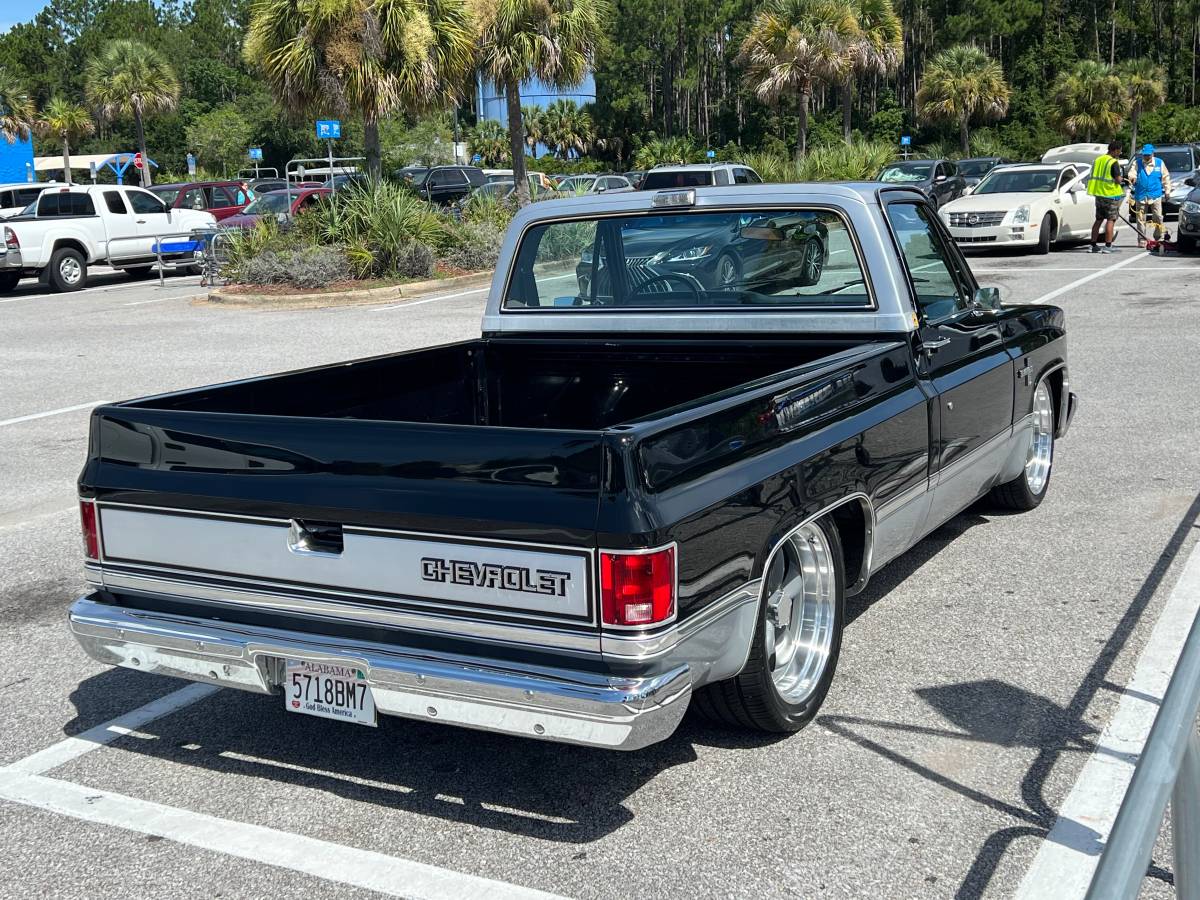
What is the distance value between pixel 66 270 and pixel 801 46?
25.9 meters

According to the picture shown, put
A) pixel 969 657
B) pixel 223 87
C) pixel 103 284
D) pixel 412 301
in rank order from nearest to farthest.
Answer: pixel 969 657 → pixel 412 301 → pixel 103 284 → pixel 223 87

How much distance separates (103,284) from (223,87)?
82.1 meters

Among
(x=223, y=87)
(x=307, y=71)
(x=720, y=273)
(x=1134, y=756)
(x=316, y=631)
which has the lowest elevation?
(x=1134, y=756)

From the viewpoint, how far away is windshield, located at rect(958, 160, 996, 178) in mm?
34906

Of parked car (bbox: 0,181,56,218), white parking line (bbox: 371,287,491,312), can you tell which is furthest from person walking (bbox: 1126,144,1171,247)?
parked car (bbox: 0,181,56,218)

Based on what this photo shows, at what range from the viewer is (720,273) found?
559 cm

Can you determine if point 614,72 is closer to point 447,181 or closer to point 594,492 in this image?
point 447,181

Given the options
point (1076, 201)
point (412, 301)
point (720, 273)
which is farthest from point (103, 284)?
point (720, 273)

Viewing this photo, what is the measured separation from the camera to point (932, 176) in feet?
98.9

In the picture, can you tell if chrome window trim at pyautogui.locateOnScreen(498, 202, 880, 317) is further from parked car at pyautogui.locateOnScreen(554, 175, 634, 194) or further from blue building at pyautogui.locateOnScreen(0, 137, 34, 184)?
blue building at pyautogui.locateOnScreen(0, 137, 34, 184)

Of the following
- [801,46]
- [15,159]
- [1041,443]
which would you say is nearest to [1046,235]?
[1041,443]

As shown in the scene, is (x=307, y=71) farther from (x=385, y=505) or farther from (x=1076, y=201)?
(x=385, y=505)

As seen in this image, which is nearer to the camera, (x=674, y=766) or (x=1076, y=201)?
(x=674, y=766)

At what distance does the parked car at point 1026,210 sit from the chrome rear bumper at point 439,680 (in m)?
20.3
